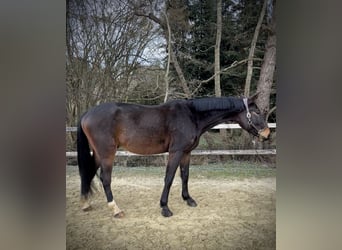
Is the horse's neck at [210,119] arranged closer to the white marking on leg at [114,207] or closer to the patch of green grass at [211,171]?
the patch of green grass at [211,171]

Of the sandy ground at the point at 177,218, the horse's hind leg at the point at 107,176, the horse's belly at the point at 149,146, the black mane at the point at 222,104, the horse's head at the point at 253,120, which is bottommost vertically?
the sandy ground at the point at 177,218

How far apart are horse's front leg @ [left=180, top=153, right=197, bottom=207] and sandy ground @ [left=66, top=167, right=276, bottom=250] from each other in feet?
0.09

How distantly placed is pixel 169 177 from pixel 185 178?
9 centimetres

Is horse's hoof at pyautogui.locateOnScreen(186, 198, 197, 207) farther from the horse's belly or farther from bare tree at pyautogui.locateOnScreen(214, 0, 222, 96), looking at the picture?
bare tree at pyautogui.locateOnScreen(214, 0, 222, 96)

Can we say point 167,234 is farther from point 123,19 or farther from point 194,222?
point 123,19

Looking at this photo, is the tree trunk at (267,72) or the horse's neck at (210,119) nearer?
the tree trunk at (267,72)

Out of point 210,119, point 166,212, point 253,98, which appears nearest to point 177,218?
point 166,212

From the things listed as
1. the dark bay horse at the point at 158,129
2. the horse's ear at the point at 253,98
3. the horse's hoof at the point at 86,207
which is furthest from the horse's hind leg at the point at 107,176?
the horse's ear at the point at 253,98

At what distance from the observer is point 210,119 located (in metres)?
1.61

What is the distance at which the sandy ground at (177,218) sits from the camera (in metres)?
1.52

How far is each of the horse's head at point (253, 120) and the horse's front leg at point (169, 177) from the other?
41cm

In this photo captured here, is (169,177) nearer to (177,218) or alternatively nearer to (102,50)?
(177,218)
